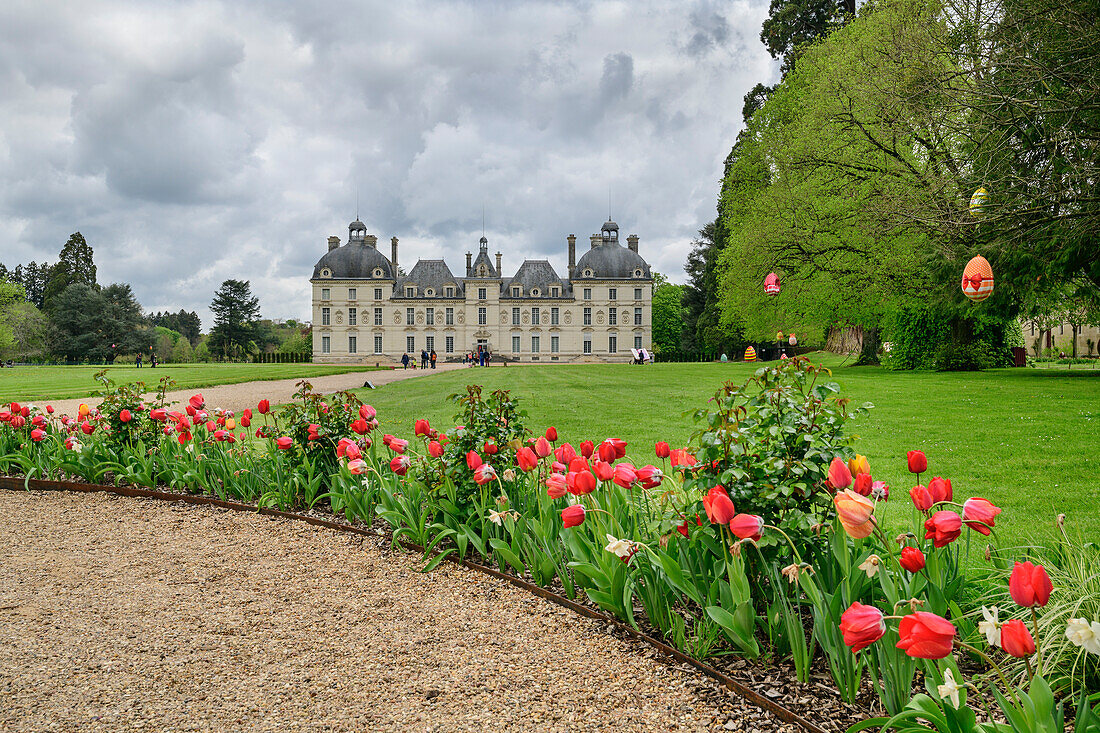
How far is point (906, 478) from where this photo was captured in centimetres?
515

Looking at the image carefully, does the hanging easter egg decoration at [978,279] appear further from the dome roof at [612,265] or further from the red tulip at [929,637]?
the dome roof at [612,265]

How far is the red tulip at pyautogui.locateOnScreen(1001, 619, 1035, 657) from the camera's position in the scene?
1202 millimetres

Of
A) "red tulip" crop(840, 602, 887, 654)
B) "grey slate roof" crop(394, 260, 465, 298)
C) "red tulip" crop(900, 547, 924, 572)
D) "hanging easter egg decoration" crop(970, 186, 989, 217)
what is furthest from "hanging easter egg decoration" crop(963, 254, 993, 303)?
"grey slate roof" crop(394, 260, 465, 298)

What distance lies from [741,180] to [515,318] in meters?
31.9

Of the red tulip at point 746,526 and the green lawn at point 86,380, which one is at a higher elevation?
the red tulip at point 746,526

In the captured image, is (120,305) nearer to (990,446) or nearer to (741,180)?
(741,180)

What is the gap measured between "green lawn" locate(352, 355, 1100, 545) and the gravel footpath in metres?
2.29

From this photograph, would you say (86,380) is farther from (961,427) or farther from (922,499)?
(922,499)

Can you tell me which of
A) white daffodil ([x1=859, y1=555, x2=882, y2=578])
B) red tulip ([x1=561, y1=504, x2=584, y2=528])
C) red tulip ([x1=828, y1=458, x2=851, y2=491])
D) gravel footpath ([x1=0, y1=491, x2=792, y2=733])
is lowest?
gravel footpath ([x1=0, y1=491, x2=792, y2=733])

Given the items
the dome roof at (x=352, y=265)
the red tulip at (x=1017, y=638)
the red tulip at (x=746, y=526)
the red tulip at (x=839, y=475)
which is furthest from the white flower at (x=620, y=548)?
the dome roof at (x=352, y=265)

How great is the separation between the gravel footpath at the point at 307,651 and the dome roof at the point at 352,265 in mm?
55371

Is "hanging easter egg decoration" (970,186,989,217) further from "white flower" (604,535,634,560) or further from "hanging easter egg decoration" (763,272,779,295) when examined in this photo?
"hanging easter egg decoration" (763,272,779,295)

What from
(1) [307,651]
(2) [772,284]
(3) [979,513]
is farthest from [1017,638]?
(2) [772,284]

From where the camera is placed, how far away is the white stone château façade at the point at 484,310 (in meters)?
56.4
